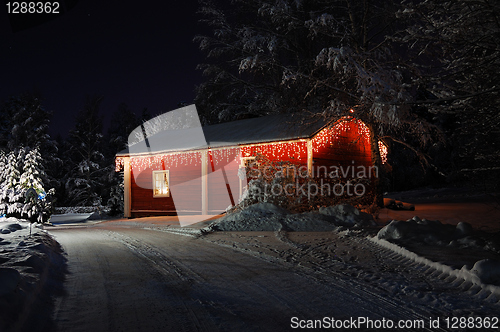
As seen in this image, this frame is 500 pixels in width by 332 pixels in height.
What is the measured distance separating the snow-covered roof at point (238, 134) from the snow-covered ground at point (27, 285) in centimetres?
1019

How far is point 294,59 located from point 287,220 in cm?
1801

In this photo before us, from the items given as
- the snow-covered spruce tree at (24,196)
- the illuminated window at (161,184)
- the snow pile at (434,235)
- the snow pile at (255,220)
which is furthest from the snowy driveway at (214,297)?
the illuminated window at (161,184)

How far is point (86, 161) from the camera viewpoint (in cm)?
3484

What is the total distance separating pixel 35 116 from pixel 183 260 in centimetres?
3335

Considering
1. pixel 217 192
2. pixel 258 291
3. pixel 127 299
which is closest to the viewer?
pixel 127 299

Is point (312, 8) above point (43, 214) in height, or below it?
above

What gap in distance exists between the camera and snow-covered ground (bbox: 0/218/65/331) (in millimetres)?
3562

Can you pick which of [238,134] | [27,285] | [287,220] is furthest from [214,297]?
[238,134]

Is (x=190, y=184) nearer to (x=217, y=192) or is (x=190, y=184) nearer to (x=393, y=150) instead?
(x=217, y=192)

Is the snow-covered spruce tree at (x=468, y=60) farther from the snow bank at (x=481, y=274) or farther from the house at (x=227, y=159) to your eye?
the house at (x=227, y=159)

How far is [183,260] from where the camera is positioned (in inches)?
269

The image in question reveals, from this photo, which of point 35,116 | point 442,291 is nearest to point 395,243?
point 442,291

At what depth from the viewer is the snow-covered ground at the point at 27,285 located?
3.56m

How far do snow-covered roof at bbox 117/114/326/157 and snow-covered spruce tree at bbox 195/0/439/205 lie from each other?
681mm
